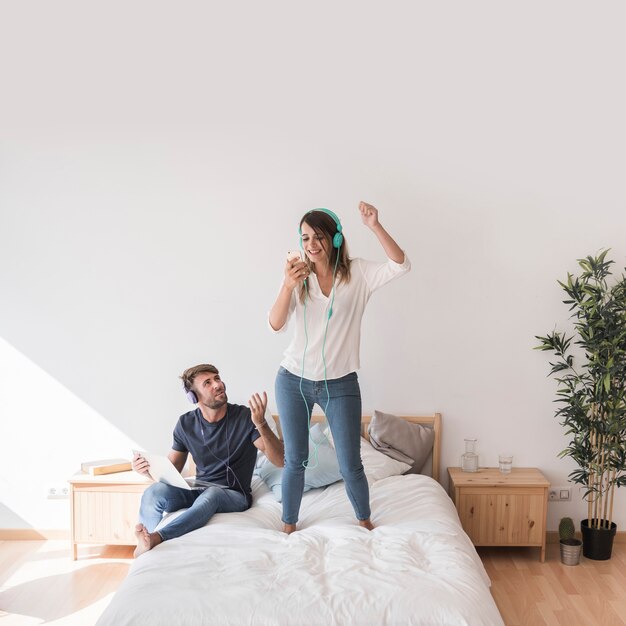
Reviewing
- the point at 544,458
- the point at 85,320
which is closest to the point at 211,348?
the point at 85,320

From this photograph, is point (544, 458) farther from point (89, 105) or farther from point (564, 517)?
point (89, 105)

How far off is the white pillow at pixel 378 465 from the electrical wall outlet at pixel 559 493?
0.84 meters

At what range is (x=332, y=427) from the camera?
10.1 ft

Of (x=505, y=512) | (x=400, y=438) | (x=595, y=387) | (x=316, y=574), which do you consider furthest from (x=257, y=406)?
(x=595, y=387)

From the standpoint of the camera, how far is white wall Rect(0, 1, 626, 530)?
12.5ft

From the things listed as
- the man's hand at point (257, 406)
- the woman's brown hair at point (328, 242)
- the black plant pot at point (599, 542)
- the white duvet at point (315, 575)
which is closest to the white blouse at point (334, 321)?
the woman's brown hair at point (328, 242)

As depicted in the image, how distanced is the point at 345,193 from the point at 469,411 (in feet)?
4.48

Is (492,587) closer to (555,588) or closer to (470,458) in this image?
(555,588)

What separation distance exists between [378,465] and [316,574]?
1205 millimetres

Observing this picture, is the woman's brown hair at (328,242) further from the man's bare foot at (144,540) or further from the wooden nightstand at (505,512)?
the wooden nightstand at (505,512)

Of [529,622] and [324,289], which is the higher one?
[324,289]

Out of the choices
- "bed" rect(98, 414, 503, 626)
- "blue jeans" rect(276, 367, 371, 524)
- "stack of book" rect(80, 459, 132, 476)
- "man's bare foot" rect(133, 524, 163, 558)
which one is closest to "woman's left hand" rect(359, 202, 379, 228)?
"blue jeans" rect(276, 367, 371, 524)

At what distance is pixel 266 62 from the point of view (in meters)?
3.85

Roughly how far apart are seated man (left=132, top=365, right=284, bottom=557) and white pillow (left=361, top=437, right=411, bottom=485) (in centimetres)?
62
